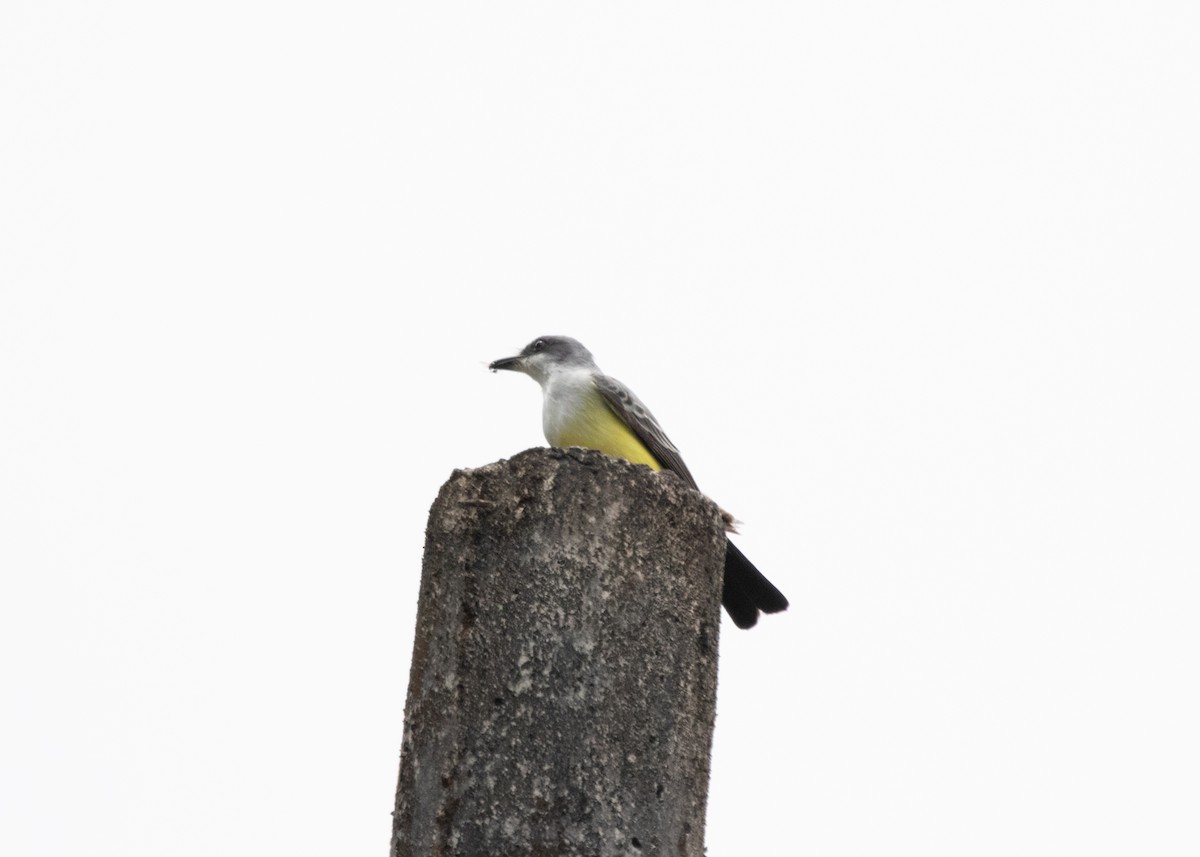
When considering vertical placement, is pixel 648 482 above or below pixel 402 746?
above

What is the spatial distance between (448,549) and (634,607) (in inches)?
24.2

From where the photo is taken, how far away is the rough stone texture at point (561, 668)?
4.04m

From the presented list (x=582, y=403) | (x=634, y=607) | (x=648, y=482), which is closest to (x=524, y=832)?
(x=634, y=607)

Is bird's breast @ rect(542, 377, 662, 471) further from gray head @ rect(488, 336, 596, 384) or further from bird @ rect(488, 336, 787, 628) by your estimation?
gray head @ rect(488, 336, 596, 384)

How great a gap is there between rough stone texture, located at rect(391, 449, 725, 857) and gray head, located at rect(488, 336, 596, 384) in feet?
10.6

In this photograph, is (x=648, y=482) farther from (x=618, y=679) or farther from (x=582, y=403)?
(x=582, y=403)

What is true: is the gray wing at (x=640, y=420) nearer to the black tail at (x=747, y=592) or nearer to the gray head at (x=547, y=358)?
the gray head at (x=547, y=358)

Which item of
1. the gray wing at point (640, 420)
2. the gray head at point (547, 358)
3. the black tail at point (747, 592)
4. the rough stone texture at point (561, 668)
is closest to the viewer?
the rough stone texture at point (561, 668)

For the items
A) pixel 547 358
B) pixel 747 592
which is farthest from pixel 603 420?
pixel 747 592

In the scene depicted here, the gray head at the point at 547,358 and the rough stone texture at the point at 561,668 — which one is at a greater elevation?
the gray head at the point at 547,358

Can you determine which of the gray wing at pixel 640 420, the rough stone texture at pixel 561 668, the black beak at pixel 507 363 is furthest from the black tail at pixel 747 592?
the black beak at pixel 507 363

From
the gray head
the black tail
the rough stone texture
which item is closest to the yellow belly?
the gray head

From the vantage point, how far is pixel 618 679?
4.18m

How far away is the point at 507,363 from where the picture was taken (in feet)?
26.7
